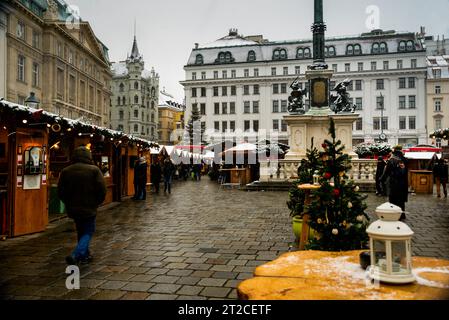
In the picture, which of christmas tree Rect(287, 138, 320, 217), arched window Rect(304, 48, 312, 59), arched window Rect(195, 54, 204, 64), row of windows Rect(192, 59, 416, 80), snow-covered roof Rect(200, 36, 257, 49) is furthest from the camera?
snow-covered roof Rect(200, 36, 257, 49)

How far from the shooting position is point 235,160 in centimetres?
2842

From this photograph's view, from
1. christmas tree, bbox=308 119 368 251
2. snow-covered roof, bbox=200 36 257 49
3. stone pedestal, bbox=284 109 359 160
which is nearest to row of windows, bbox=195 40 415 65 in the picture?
snow-covered roof, bbox=200 36 257 49

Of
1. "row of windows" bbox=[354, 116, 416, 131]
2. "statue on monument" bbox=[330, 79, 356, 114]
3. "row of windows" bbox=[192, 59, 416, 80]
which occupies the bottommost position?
"statue on monument" bbox=[330, 79, 356, 114]

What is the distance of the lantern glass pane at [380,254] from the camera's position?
2576 millimetres

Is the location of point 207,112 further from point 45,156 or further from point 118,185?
point 45,156

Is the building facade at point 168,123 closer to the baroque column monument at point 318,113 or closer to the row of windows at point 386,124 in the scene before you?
the row of windows at point 386,124

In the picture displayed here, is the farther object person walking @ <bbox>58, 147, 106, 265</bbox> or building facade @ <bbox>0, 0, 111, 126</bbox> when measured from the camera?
building facade @ <bbox>0, 0, 111, 126</bbox>

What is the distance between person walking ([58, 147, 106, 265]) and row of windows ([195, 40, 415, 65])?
6354 centimetres

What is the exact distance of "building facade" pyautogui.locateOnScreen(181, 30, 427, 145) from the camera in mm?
61781

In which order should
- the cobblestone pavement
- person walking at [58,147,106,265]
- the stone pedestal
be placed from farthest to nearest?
1. the stone pedestal
2. person walking at [58,147,106,265]
3. the cobblestone pavement

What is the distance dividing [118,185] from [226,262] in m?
10.8

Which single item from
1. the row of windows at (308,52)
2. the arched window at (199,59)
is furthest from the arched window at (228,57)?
the arched window at (199,59)

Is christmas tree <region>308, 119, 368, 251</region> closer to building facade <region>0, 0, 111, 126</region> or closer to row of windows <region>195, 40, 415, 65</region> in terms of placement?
building facade <region>0, 0, 111, 126</region>

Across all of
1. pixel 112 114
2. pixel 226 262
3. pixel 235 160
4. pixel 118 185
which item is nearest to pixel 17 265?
pixel 226 262
